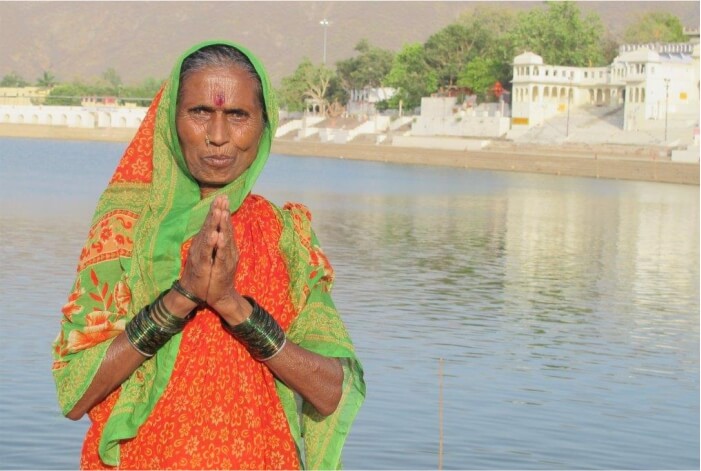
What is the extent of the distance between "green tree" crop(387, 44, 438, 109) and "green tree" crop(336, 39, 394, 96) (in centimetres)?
723

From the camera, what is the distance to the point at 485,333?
389 inches

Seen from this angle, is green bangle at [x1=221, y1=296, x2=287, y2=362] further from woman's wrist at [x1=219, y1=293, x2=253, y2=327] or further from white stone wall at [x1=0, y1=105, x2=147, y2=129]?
white stone wall at [x1=0, y1=105, x2=147, y2=129]

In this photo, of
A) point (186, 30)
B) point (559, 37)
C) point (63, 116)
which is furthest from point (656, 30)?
point (186, 30)

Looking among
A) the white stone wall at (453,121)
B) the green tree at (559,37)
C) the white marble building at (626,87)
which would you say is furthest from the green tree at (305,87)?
the white marble building at (626,87)

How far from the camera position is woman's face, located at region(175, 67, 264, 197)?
167 cm

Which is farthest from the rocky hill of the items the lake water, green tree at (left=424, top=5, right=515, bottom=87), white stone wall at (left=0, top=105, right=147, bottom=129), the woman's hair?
the woman's hair

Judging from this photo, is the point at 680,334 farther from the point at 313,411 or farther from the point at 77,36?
the point at 77,36

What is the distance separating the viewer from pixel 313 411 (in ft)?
5.89

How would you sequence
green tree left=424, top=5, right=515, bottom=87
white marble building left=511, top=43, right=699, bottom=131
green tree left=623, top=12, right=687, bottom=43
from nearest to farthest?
1. white marble building left=511, top=43, right=699, bottom=131
2. green tree left=424, top=5, right=515, bottom=87
3. green tree left=623, top=12, right=687, bottom=43

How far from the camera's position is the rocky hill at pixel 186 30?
160 m

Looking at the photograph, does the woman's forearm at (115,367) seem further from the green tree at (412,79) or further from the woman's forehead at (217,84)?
the green tree at (412,79)

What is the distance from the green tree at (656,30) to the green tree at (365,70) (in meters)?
12.6

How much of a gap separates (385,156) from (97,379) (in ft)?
166

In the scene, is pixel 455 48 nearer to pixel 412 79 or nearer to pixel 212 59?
pixel 412 79
